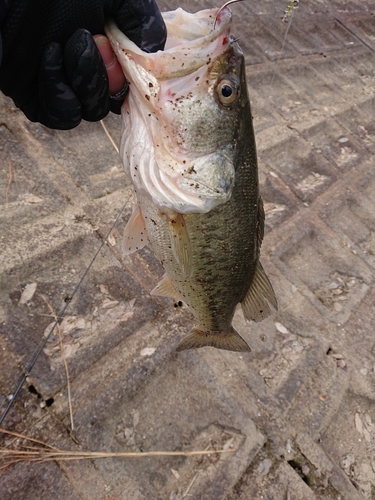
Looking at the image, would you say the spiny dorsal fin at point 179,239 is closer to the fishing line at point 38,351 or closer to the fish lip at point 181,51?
the fish lip at point 181,51

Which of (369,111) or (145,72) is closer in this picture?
(145,72)

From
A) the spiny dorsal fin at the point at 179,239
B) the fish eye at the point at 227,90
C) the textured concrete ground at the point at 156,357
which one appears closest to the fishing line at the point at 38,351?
the textured concrete ground at the point at 156,357

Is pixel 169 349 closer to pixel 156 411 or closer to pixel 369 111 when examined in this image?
pixel 156 411

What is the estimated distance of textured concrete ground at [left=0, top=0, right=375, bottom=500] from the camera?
213 centimetres

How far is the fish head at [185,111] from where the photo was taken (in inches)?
59.1

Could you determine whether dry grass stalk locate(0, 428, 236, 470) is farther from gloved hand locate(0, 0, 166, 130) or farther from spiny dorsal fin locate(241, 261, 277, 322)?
gloved hand locate(0, 0, 166, 130)

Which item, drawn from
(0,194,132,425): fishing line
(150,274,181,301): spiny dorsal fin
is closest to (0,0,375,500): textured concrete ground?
(0,194,132,425): fishing line

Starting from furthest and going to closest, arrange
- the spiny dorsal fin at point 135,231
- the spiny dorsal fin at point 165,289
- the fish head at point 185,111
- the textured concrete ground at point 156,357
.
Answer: the spiny dorsal fin at point 165,289 < the textured concrete ground at point 156,357 < the spiny dorsal fin at point 135,231 < the fish head at point 185,111

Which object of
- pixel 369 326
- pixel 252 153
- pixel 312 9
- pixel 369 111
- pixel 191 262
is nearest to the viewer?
pixel 252 153

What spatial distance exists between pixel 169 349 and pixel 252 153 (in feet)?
4.39

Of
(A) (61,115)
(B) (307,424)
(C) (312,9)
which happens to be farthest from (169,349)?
(C) (312,9)

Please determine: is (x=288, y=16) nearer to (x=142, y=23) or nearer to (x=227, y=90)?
(x=227, y=90)

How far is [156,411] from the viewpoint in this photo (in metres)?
2.39

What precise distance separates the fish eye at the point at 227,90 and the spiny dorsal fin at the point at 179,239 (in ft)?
1.65
